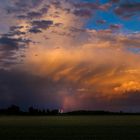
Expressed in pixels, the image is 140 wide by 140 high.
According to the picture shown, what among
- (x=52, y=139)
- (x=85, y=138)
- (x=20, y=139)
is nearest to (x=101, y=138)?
(x=85, y=138)

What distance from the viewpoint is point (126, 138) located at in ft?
131

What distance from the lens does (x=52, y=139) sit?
39188 millimetres

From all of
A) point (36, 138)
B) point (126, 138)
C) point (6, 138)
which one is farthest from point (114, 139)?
point (6, 138)

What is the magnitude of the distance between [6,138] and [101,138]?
345 inches

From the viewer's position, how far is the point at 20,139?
130ft

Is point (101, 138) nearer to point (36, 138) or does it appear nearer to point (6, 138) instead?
point (36, 138)

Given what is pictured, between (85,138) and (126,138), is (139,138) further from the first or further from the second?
(85,138)

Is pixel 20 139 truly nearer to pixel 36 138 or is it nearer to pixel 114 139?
pixel 36 138

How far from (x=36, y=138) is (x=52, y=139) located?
204 cm

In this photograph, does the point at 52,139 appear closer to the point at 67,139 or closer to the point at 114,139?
the point at 67,139

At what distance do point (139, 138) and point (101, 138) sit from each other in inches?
136

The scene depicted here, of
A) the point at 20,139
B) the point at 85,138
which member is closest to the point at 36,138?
the point at 20,139

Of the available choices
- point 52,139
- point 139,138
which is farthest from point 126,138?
point 52,139

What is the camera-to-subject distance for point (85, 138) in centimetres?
3981
